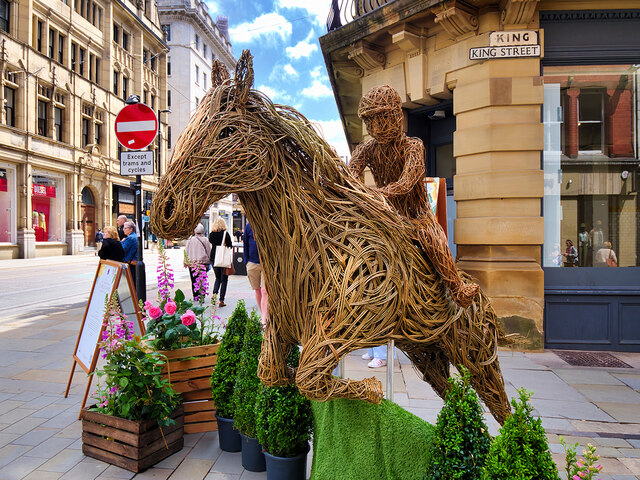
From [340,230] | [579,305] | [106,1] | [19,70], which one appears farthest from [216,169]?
[106,1]

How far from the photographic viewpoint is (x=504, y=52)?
599 cm

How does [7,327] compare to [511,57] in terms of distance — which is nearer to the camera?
[511,57]

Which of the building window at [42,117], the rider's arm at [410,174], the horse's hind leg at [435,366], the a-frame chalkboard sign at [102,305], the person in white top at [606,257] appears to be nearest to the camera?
the rider's arm at [410,174]

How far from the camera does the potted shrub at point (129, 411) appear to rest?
124 inches

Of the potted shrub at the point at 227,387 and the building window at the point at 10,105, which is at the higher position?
the building window at the point at 10,105

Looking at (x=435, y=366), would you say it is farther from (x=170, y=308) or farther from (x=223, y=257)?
(x=223, y=257)

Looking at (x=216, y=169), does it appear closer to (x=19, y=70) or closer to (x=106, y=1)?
(x=19, y=70)

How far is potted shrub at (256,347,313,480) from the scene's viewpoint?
8.79 feet

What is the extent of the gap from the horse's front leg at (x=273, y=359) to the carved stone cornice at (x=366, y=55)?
6761mm

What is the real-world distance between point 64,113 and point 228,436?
31231 millimetres

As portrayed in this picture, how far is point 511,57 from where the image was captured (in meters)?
6.29

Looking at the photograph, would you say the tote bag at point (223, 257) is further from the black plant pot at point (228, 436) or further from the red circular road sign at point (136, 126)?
the black plant pot at point (228, 436)

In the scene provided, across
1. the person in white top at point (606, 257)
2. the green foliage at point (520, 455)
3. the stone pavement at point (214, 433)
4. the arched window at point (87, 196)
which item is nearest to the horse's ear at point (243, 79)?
the green foliage at point (520, 455)

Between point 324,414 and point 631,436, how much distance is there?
10.0 feet
